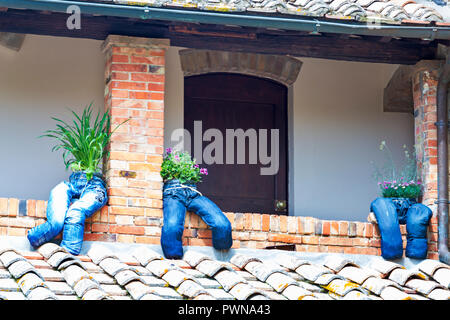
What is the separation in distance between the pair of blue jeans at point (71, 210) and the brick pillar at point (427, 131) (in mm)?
3097

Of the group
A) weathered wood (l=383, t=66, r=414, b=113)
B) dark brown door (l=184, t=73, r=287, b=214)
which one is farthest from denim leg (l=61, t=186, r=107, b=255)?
weathered wood (l=383, t=66, r=414, b=113)

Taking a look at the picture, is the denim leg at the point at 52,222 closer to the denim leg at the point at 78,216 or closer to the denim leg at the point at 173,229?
the denim leg at the point at 78,216

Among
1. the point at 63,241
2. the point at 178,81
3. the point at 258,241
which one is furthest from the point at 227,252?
the point at 178,81

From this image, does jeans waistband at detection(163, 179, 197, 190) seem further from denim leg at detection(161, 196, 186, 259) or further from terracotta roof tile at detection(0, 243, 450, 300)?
terracotta roof tile at detection(0, 243, 450, 300)

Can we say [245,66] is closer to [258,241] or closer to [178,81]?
[178,81]

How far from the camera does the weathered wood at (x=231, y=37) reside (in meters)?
9.77

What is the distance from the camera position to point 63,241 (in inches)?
364

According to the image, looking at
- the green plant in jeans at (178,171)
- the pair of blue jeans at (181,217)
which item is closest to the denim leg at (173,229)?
the pair of blue jeans at (181,217)

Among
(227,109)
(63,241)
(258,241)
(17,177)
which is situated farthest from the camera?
(227,109)

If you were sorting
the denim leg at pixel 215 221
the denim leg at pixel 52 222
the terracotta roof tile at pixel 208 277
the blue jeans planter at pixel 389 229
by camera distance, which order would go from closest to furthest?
1. the terracotta roof tile at pixel 208 277
2. the denim leg at pixel 52 222
3. the denim leg at pixel 215 221
4. the blue jeans planter at pixel 389 229

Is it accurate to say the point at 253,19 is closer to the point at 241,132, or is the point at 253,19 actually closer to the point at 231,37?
the point at 231,37

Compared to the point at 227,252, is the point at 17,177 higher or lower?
higher

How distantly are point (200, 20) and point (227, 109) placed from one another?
199 cm

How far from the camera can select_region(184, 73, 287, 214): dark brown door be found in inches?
439
